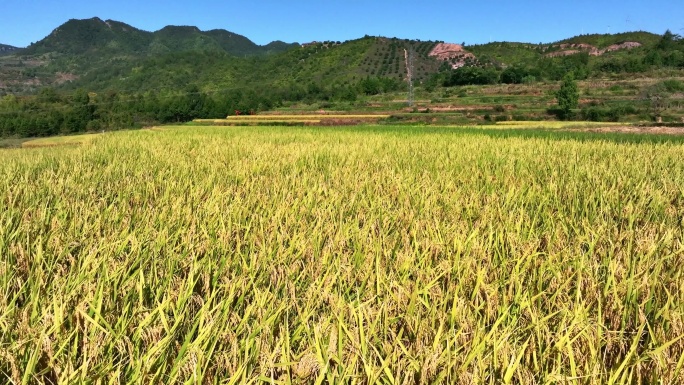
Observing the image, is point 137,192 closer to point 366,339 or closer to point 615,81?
point 366,339

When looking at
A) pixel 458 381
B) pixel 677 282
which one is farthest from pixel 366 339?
pixel 677 282

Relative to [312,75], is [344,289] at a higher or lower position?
lower

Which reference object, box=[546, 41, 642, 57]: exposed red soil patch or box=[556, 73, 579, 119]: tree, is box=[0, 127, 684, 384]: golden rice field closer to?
box=[556, 73, 579, 119]: tree

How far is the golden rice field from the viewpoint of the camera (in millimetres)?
1191

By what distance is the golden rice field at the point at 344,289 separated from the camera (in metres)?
1.19

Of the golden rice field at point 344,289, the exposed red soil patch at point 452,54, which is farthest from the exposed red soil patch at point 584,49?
the golden rice field at point 344,289

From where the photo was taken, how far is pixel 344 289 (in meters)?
1.81

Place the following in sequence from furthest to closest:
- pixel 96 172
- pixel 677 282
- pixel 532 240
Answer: pixel 96 172
pixel 532 240
pixel 677 282

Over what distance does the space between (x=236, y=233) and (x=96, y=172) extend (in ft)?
11.6

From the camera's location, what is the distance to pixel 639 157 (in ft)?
21.8

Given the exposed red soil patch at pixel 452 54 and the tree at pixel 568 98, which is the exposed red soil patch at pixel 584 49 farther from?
the tree at pixel 568 98

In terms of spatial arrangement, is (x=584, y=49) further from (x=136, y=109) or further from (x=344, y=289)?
(x=344, y=289)

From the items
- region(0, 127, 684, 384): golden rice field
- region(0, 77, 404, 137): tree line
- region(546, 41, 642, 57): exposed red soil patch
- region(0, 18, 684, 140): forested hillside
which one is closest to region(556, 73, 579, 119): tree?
region(0, 18, 684, 140): forested hillside

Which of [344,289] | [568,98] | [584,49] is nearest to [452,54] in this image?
[584,49]
